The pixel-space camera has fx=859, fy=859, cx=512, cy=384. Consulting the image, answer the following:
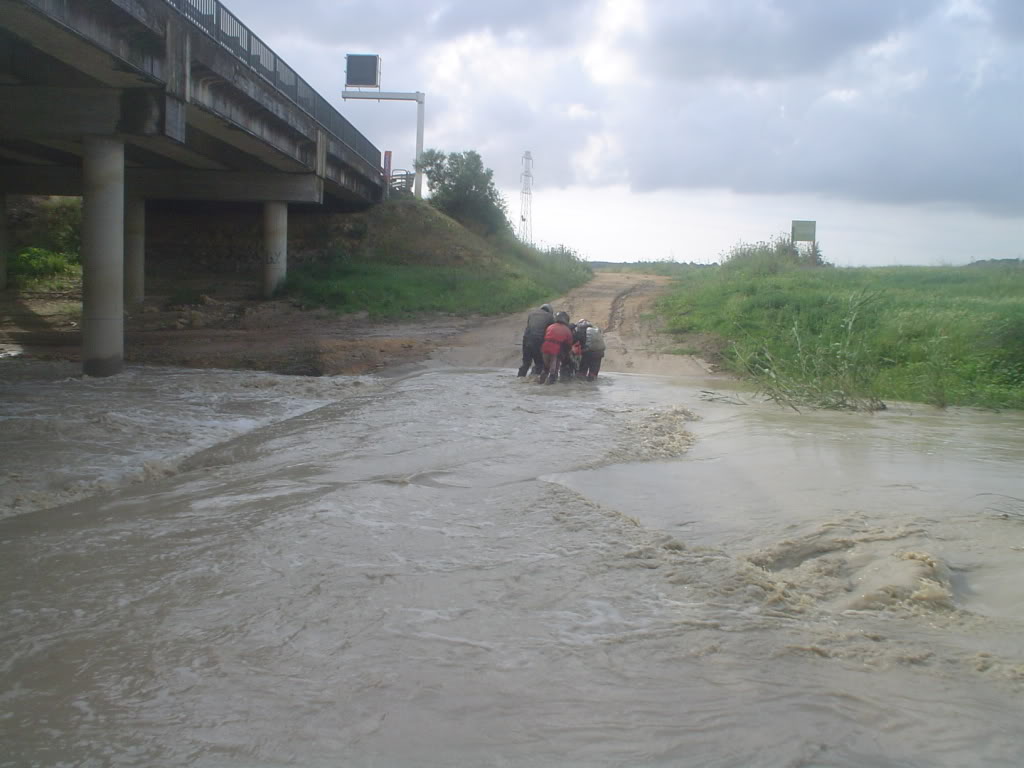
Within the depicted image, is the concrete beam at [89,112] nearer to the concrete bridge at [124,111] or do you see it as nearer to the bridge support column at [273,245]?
the concrete bridge at [124,111]

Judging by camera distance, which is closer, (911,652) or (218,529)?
(911,652)

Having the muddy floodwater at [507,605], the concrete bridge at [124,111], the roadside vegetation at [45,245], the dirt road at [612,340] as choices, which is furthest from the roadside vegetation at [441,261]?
the muddy floodwater at [507,605]

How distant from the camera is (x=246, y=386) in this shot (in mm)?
14586

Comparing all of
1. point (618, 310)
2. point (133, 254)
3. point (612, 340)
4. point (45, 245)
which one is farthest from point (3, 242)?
point (612, 340)

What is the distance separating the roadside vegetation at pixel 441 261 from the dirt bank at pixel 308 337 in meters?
1.39

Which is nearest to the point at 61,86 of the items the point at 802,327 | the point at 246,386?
the point at 246,386

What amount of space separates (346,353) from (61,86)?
7.24 meters

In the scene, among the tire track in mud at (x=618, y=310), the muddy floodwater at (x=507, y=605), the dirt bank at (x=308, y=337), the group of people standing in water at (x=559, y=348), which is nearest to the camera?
the muddy floodwater at (x=507, y=605)

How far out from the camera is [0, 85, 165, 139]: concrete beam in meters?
14.9

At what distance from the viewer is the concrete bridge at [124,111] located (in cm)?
1313

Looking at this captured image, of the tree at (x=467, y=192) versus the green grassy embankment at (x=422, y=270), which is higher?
the tree at (x=467, y=192)

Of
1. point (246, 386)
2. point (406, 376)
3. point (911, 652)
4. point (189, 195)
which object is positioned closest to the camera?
point (911, 652)

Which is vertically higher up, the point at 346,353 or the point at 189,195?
the point at 189,195

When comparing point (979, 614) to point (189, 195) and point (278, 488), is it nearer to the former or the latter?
point (278, 488)
